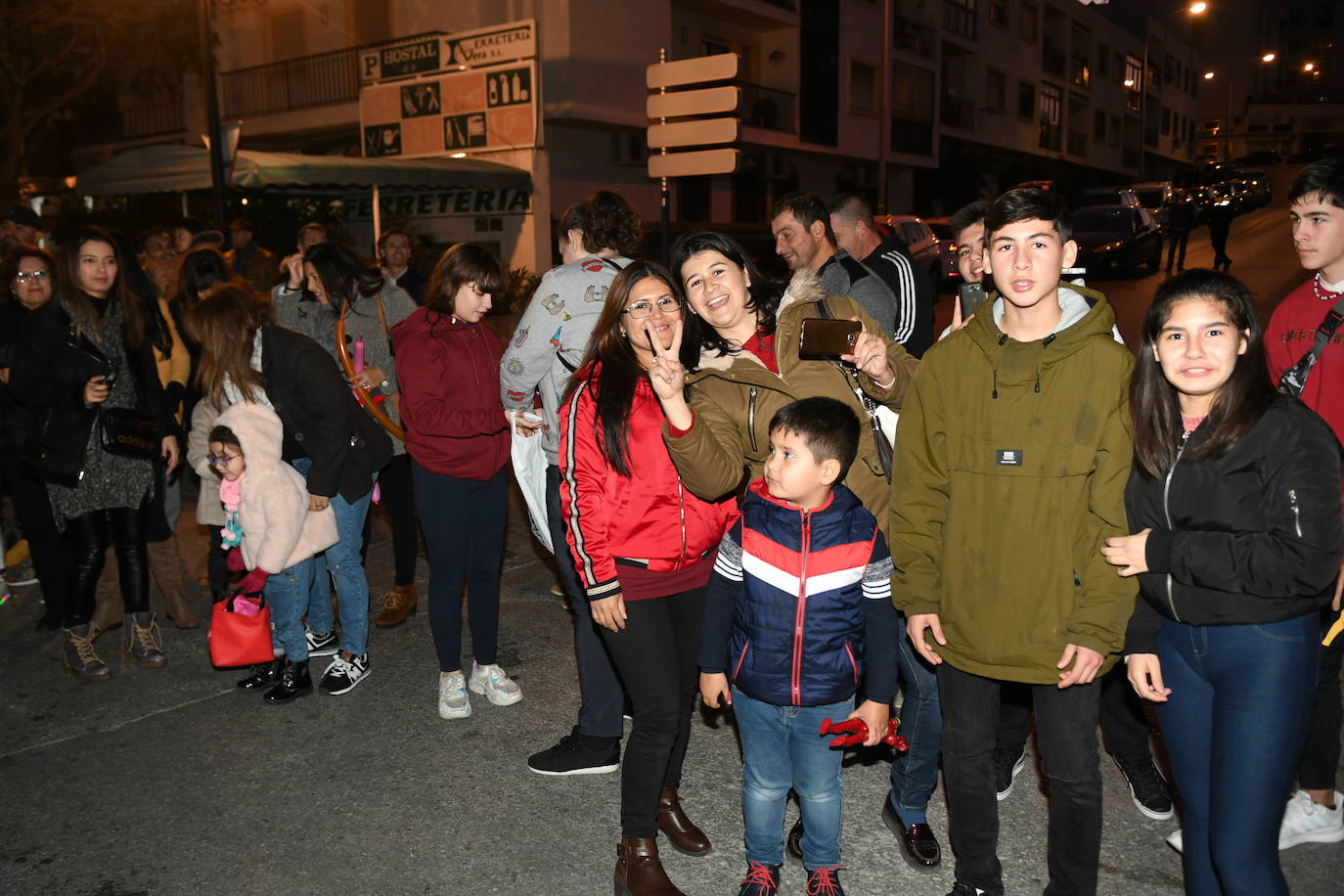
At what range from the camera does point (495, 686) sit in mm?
4910

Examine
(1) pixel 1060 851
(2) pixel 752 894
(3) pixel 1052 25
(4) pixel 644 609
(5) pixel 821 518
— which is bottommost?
(2) pixel 752 894

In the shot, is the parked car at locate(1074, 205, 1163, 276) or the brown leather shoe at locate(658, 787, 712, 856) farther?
the parked car at locate(1074, 205, 1163, 276)

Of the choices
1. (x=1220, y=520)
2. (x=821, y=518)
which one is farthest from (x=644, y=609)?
(x=1220, y=520)

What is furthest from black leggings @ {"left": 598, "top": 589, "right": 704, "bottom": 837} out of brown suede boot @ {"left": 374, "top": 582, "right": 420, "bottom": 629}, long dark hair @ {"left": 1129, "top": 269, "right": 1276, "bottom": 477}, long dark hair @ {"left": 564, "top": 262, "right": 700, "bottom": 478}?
brown suede boot @ {"left": 374, "top": 582, "right": 420, "bottom": 629}

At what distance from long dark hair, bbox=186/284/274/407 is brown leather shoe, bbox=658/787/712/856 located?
2815 millimetres

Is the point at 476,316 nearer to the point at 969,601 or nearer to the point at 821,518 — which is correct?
the point at 821,518

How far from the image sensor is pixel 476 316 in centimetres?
474

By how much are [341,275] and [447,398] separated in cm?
140

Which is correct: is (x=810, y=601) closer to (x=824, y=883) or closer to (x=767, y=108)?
(x=824, y=883)

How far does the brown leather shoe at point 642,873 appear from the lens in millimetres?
3285

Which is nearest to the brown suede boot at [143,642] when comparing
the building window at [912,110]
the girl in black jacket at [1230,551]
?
the girl in black jacket at [1230,551]

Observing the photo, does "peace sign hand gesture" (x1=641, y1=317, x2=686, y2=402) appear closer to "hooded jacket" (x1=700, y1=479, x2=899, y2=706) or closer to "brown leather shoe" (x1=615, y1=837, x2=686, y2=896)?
"hooded jacket" (x1=700, y1=479, x2=899, y2=706)

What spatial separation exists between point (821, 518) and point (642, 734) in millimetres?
947

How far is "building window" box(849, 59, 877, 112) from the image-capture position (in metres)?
31.8
